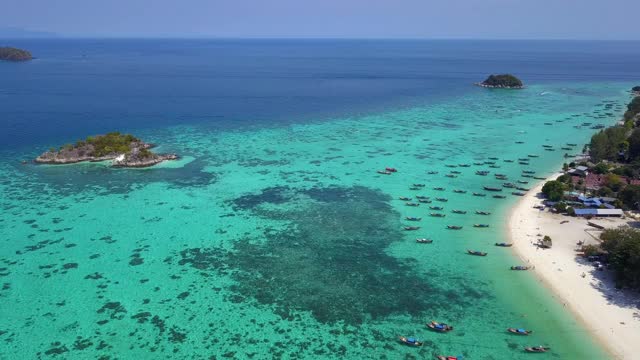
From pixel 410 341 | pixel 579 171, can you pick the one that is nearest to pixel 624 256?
pixel 410 341

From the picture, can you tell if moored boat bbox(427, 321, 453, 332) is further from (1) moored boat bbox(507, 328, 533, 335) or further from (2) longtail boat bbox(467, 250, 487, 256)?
(2) longtail boat bbox(467, 250, 487, 256)

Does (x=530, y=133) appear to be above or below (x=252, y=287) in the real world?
above

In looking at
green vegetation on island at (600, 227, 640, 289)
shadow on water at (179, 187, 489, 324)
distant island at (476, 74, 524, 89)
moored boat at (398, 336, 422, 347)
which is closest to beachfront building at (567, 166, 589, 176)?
green vegetation on island at (600, 227, 640, 289)

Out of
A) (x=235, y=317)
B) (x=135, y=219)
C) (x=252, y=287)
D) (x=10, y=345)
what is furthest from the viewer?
(x=135, y=219)

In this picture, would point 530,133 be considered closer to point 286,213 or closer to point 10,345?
point 286,213

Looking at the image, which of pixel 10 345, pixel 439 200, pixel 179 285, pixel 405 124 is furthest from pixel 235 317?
pixel 405 124
